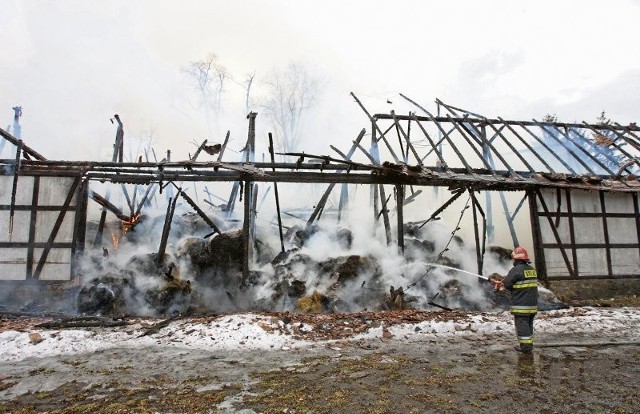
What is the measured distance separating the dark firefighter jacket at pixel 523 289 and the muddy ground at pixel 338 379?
753 millimetres

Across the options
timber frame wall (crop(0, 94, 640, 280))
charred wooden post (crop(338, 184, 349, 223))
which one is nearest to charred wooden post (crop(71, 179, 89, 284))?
timber frame wall (crop(0, 94, 640, 280))

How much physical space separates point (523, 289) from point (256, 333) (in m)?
4.92

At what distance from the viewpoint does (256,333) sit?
709 centimetres

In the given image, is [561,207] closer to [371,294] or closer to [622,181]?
[622,181]

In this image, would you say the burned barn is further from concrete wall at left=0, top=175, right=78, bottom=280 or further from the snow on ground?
the snow on ground

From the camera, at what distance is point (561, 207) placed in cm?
1166

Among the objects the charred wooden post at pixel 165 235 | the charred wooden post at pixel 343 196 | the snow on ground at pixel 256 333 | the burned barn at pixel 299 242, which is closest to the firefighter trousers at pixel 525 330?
the snow on ground at pixel 256 333

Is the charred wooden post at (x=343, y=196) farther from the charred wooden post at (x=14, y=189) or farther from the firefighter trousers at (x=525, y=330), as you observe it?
the charred wooden post at (x=14, y=189)

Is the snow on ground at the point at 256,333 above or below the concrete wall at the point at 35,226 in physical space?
below

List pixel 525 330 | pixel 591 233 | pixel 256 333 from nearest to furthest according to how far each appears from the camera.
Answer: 1. pixel 525 330
2. pixel 256 333
3. pixel 591 233

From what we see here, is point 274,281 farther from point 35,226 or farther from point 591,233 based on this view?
point 591,233

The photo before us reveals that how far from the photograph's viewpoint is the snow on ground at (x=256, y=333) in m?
6.53

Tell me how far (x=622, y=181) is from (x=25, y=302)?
58.5 feet

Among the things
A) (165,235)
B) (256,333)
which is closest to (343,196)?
(165,235)
